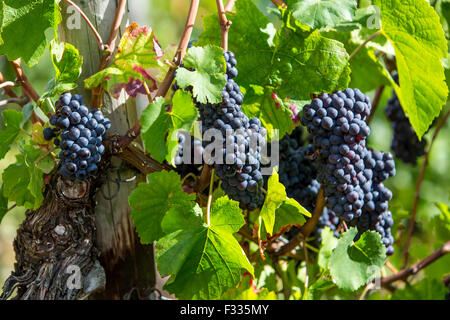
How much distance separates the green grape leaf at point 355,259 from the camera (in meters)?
1.00

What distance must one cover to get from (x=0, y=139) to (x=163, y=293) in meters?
0.53

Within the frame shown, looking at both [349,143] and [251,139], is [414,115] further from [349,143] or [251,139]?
[251,139]

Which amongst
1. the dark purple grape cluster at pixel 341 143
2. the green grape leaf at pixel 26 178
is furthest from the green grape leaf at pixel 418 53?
the green grape leaf at pixel 26 178

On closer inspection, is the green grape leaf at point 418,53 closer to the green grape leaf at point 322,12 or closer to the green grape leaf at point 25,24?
the green grape leaf at point 322,12

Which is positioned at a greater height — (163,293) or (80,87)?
(80,87)

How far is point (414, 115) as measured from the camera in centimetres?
101

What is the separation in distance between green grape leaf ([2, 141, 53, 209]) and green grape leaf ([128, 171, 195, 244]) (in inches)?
7.1

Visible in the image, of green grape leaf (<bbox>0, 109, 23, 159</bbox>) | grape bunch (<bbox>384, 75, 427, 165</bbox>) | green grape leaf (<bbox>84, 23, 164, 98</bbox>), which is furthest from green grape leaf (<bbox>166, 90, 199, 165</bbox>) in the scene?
grape bunch (<bbox>384, 75, 427, 165</bbox>)

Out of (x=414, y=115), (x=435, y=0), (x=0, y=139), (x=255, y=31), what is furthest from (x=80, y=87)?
(x=435, y=0)

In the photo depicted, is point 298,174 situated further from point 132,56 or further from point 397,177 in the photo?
point 397,177

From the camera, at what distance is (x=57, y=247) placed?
1042 mm

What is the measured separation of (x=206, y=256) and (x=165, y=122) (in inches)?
9.8

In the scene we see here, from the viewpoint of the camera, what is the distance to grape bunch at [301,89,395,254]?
0.96m

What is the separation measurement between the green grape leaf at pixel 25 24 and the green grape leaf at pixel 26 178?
0.56 ft
